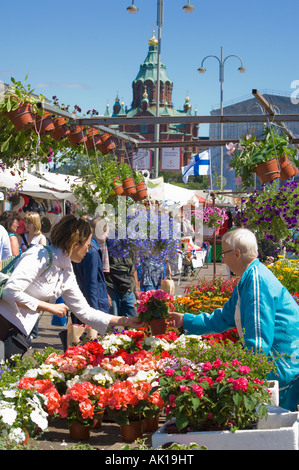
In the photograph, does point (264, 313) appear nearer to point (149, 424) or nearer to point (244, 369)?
point (244, 369)

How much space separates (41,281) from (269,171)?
2.94 metres

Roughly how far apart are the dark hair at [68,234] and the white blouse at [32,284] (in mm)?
41

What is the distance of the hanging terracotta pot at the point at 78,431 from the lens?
9.51ft

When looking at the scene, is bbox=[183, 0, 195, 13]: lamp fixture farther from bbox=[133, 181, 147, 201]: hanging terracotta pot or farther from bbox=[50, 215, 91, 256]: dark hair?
bbox=[50, 215, 91, 256]: dark hair

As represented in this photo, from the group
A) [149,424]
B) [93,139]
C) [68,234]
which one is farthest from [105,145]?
[149,424]

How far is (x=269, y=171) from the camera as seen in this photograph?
5.79 m

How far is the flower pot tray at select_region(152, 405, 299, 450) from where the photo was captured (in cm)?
234

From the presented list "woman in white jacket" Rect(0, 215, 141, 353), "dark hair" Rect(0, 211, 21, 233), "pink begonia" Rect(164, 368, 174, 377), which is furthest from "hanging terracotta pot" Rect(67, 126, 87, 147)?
"pink begonia" Rect(164, 368, 174, 377)

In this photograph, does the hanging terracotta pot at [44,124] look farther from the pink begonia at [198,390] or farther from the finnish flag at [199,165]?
the finnish flag at [199,165]

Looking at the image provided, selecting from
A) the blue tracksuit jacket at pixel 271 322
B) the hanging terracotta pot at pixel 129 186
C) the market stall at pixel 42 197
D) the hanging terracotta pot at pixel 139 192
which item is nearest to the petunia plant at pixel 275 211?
the hanging terracotta pot at pixel 139 192
